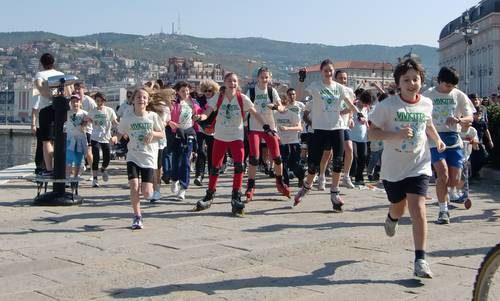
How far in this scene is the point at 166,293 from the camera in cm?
470

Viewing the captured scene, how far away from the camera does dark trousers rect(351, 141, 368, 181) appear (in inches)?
495

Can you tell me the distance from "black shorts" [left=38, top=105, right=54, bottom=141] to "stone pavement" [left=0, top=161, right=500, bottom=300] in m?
1.32

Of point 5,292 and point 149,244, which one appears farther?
point 149,244

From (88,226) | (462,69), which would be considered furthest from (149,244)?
(462,69)

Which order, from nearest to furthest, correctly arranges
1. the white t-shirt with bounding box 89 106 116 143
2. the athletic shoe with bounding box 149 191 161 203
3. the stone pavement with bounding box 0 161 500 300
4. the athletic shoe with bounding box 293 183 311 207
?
the stone pavement with bounding box 0 161 500 300 → the athletic shoe with bounding box 293 183 311 207 → the athletic shoe with bounding box 149 191 161 203 → the white t-shirt with bounding box 89 106 116 143

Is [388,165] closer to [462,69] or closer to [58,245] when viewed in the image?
[58,245]

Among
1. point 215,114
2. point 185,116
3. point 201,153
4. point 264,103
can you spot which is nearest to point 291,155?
point 201,153

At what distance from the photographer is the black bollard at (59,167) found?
9047mm

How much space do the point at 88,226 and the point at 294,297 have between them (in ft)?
11.5

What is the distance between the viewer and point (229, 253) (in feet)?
19.6

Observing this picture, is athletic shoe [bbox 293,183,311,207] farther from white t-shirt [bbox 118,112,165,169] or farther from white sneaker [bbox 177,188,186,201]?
white t-shirt [bbox 118,112,165,169]

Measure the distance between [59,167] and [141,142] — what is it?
2080 mm

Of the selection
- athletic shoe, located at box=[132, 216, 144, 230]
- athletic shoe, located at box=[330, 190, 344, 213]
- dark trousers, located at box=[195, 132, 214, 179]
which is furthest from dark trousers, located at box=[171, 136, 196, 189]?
athletic shoe, located at box=[132, 216, 144, 230]

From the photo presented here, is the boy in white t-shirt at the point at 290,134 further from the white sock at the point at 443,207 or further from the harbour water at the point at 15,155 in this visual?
the harbour water at the point at 15,155
